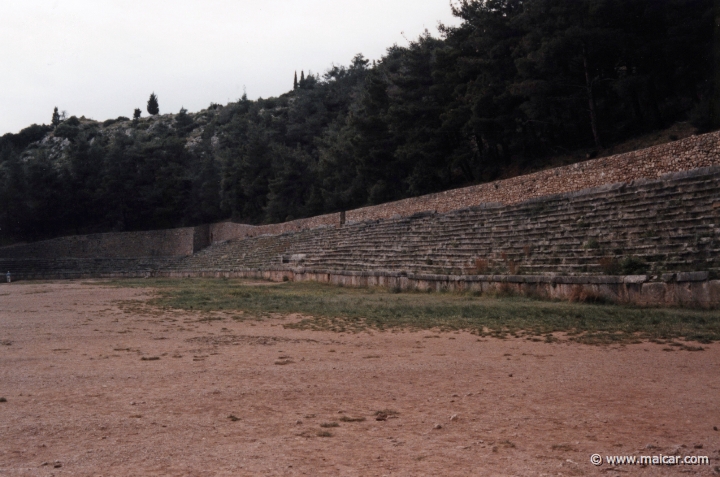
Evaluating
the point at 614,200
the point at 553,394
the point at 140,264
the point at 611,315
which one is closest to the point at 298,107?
the point at 140,264

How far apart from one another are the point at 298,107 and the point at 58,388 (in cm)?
6888

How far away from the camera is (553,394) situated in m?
5.30

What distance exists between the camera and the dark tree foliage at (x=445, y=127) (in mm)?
22188

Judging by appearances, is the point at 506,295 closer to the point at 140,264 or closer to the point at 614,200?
the point at 614,200

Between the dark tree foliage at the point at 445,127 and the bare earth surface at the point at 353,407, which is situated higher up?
the dark tree foliage at the point at 445,127

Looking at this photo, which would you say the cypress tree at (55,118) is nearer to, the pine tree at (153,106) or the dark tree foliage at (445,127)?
the pine tree at (153,106)

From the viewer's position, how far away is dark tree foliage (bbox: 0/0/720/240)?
22.2m

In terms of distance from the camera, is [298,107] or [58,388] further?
[298,107]

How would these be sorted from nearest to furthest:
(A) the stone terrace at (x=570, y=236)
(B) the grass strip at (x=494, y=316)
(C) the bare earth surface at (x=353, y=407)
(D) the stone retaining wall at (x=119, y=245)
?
(C) the bare earth surface at (x=353, y=407)
(B) the grass strip at (x=494, y=316)
(A) the stone terrace at (x=570, y=236)
(D) the stone retaining wall at (x=119, y=245)

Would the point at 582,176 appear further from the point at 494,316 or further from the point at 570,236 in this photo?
the point at 494,316

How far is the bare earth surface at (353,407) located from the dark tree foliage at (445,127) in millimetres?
15509

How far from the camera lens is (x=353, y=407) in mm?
5051

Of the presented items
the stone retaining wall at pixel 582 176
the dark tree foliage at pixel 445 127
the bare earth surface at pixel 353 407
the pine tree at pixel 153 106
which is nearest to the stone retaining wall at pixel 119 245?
the dark tree foliage at pixel 445 127

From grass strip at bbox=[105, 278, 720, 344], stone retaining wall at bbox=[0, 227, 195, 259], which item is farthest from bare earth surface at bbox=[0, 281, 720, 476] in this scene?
stone retaining wall at bbox=[0, 227, 195, 259]
